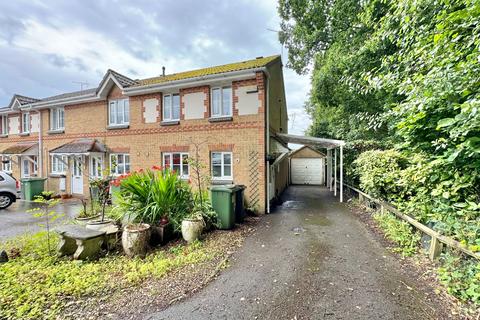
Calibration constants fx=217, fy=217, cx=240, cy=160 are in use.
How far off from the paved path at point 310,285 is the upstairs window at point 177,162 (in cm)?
598

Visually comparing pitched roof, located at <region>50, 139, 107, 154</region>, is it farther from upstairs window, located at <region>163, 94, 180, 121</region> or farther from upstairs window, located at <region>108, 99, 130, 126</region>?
upstairs window, located at <region>163, 94, 180, 121</region>

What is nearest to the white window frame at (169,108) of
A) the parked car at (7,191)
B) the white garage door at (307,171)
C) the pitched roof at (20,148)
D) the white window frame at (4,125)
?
the parked car at (7,191)

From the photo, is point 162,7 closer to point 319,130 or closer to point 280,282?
point 280,282

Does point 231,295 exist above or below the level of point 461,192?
below

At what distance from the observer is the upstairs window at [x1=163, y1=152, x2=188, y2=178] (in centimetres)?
1145

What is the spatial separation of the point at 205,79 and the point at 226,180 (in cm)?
492

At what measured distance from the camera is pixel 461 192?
4.41 metres

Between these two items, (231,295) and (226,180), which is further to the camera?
(226,180)

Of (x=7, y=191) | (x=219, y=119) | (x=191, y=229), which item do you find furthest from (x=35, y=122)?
(x=191, y=229)

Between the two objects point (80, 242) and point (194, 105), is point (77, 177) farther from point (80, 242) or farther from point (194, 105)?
point (80, 242)

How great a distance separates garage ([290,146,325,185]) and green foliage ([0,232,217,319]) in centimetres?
1766

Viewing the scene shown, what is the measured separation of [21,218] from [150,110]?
7365mm

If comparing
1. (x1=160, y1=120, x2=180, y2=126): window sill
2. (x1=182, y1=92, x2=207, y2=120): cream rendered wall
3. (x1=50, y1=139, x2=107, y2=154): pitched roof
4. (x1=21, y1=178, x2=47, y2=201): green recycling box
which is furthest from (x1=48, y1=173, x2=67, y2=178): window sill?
(x1=182, y1=92, x2=207, y2=120): cream rendered wall

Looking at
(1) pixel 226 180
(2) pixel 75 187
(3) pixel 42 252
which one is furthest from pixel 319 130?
(3) pixel 42 252
